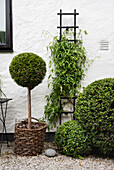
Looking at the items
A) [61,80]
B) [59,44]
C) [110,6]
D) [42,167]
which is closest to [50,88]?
[61,80]

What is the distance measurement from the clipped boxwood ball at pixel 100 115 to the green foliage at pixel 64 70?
48 cm

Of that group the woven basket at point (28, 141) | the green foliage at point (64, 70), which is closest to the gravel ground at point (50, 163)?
the woven basket at point (28, 141)

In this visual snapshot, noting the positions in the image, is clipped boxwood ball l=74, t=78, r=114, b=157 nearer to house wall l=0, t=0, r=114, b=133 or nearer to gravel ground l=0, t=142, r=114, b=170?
gravel ground l=0, t=142, r=114, b=170

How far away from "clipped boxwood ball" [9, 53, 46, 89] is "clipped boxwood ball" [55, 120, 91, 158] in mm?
680

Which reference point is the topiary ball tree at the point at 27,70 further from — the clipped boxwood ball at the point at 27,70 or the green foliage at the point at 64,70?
the green foliage at the point at 64,70

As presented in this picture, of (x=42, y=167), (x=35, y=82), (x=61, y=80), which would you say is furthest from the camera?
(x=61, y=80)

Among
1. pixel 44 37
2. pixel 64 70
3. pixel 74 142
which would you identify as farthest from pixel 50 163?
pixel 44 37

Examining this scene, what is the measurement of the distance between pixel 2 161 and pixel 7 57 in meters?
1.36

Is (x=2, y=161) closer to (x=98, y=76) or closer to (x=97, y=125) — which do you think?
(x=97, y=125)

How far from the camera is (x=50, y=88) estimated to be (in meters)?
2.80

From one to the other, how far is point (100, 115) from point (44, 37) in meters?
1.34

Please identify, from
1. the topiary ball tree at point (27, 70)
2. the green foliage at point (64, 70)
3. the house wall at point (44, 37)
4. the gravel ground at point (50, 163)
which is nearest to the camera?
the gravel ground at point (50, 163)

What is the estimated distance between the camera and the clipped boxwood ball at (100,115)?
2123mm

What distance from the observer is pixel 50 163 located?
2.12 meters
